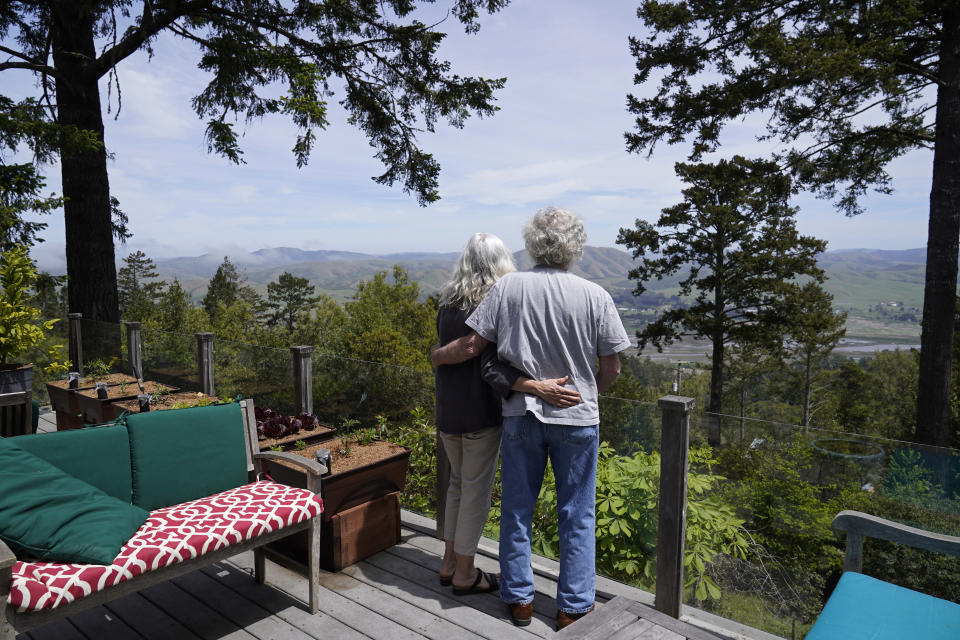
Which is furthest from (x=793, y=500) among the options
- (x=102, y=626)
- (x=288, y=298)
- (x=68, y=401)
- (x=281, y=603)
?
(x=288, y=298)

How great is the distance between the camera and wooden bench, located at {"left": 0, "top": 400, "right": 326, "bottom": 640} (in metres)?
1.50

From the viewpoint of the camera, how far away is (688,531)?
2209 mm

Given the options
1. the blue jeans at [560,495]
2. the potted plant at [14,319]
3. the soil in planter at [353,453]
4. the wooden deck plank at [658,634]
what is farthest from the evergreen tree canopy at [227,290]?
the wooden deck plank at [658,634]

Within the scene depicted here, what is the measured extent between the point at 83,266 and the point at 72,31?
9.76 feet

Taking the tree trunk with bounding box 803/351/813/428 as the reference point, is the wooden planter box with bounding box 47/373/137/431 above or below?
above

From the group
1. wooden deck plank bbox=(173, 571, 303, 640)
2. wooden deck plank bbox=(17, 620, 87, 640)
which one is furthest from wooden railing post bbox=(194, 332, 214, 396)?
wooden deck plank bbox=(17, 620, 87, 640)

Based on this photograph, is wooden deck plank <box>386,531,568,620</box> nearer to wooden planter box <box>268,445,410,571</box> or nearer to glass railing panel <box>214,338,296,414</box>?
wooden planter box <box>268,445,410,571</box>

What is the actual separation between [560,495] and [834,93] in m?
11.2

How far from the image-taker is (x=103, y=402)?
3.84 meters

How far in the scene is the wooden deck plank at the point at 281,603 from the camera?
210 centimetres

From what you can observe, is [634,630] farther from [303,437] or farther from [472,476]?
[303,437]

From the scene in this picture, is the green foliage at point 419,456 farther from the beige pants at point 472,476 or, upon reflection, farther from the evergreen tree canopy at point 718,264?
the evergreen tree canopy at point 718,264

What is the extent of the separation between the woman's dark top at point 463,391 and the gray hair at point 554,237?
35 centimetres

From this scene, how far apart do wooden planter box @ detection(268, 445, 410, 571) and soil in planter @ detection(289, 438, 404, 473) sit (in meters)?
0.05
